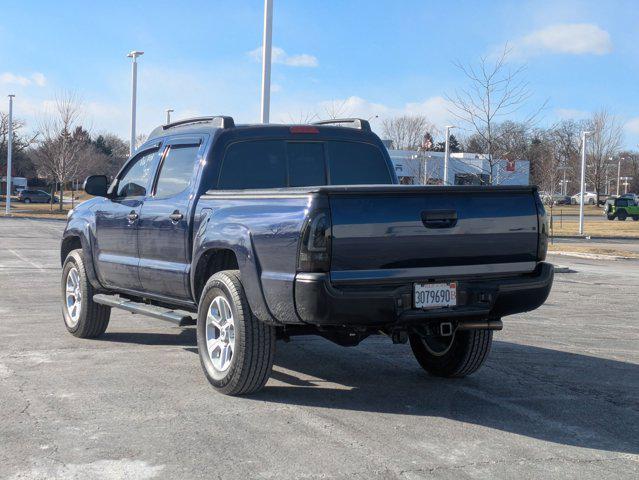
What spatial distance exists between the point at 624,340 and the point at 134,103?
26662 millimetres

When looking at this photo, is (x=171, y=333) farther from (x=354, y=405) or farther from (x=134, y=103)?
(x=134, y=103)

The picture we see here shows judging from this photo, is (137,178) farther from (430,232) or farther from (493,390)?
(493,390)

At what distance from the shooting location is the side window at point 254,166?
6910 millimetres

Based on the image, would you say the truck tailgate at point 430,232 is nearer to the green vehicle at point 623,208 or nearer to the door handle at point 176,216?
the door handle at point 176,216

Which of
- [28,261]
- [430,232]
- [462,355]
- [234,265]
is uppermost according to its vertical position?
[430,232]

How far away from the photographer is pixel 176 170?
7254mm

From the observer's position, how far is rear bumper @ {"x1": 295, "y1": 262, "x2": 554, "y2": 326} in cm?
529

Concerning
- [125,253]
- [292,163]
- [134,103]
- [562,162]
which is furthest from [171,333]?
[562,162]

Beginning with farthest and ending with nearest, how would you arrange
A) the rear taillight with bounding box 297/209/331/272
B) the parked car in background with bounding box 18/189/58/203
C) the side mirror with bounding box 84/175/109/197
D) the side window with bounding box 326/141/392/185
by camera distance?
the parked car in background with bounding box 18/189/58/203 < the side mirror with bounding box 84/175/109/197 < the side window with bounding box 326/141/392/185 < the rear taillight with bounding box 297/209/331/272

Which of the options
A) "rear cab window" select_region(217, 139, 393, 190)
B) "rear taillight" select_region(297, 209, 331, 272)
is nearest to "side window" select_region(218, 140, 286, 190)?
"rear cab window" select_region(217, 139, 393, 190)

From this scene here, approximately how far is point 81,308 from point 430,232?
14.2ft

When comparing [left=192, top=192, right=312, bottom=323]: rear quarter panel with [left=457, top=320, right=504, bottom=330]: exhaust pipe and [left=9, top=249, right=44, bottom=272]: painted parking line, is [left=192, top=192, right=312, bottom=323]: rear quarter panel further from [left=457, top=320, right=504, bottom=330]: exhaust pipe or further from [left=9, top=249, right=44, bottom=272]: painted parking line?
[left=9, top=249, right=44, bottom=272]: painted parking line

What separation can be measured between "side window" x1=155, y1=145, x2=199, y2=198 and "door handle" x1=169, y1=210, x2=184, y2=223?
27 centimetres

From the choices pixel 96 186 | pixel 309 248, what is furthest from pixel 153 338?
→ pixel 309 248
